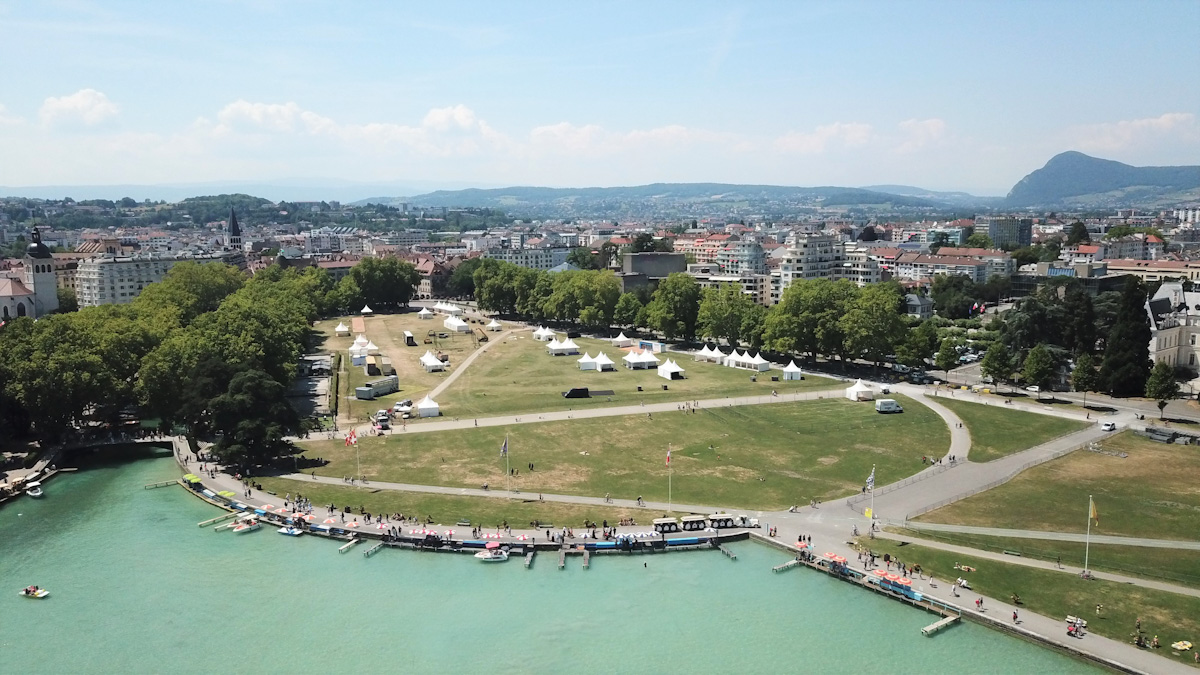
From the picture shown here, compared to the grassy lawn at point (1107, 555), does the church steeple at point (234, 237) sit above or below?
above

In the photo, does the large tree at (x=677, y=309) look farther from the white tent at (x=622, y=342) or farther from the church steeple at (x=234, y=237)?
the church steeple at (x=234, y=237)

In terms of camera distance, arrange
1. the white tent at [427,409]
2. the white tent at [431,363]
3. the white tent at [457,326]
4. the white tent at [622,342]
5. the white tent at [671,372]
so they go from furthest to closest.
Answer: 1. the white tent at [457,326]
2. the white tent at [622,342]
3. the white tent at [431,363]
4. the white tent at [671,372]
5. the white tent at [427,409]

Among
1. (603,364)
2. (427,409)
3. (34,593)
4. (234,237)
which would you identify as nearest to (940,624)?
(34,593)

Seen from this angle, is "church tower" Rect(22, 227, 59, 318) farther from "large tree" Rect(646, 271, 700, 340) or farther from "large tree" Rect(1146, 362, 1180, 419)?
"large tree" Rect(1146, 362, 1180, 419)

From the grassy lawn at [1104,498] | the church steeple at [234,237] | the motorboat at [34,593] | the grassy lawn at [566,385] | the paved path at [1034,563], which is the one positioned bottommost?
the motorboat at [34,593]

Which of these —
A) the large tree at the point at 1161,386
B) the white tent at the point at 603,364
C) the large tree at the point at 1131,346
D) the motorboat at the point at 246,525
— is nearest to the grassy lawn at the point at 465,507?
the motorboat at the point at 246,525

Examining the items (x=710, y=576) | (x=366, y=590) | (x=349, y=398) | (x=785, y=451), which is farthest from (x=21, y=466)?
(x=785, y=451)

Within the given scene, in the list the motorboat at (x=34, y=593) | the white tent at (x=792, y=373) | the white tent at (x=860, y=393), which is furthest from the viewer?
the white tent at (x=792, y=373)
